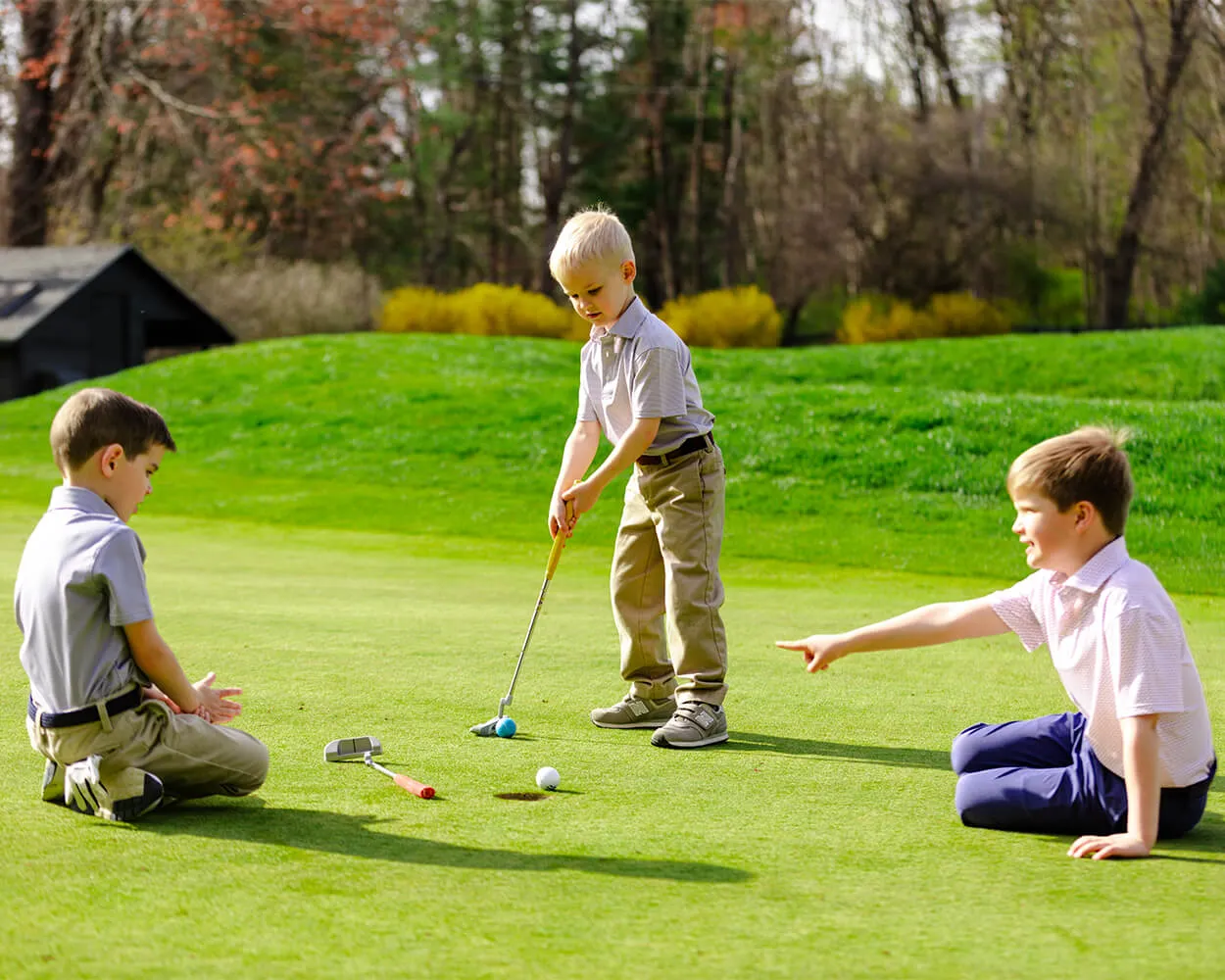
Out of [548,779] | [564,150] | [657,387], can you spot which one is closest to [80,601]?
[548,779]

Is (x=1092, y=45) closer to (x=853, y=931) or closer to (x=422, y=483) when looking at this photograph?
→ (x=422, y=483)

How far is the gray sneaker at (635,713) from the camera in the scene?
4.98 m

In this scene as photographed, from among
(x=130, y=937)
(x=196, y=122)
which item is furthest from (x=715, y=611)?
(x=196, y=122)

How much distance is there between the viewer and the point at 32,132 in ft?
97.0

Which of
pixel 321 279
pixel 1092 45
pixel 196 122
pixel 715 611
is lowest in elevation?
pixel 715 611

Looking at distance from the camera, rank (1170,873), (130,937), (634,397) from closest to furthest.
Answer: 1. (130,937)
2. (1170,873)
3. (634,397)

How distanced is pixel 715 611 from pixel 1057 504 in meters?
1.79

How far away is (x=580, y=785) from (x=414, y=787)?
47 centimetres

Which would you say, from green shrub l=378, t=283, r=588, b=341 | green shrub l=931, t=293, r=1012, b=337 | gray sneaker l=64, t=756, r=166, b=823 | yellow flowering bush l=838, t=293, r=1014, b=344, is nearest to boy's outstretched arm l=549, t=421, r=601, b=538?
gray sneaker l=64, t=756, r=166, b=823

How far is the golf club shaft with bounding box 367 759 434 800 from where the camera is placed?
12.6ft

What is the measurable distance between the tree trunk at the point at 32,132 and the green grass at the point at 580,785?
58.4 ft

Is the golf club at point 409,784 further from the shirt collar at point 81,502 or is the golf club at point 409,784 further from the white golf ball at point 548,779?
the shirt collar at point 81,502

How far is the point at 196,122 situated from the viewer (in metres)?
29.2

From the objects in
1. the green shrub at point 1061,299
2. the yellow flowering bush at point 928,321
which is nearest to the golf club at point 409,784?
the yellow flowering bush at point 928,321
